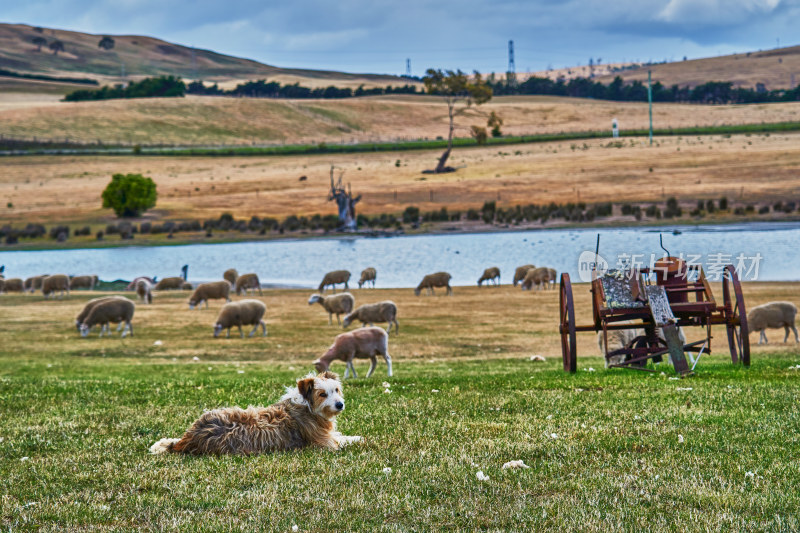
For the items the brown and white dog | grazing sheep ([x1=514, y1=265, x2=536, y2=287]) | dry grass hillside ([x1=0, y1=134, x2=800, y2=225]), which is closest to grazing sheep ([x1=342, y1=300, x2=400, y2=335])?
grazing sheep ([x1=514, y1=265, x2=536, y2=287])

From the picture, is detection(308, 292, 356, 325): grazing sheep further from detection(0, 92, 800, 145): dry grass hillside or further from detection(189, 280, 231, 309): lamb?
detection(0, 92, 800, 145): dry grass hillside

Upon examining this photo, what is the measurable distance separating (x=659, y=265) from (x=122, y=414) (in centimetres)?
905

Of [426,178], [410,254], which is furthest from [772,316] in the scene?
[426,178]

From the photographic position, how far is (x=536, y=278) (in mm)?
43281

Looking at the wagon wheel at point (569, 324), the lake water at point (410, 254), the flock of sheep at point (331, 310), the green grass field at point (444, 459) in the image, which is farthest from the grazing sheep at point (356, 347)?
the lake water at point (410, 254)

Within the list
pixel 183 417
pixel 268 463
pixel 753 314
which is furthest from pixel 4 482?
pixel 753 314

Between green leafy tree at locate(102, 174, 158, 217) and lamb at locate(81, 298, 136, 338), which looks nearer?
lamb at locate(81, 298, 136, 338)

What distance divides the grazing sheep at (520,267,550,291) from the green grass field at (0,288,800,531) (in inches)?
1075

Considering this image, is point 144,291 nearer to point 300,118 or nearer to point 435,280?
point 435,280

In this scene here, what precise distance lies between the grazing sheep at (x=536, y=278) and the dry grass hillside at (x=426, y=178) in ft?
126

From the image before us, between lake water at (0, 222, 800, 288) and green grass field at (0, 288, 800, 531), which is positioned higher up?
green grass field at (0, 288, 800, 531)

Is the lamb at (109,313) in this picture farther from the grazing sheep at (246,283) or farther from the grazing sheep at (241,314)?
the grazing sheep at (246,283)

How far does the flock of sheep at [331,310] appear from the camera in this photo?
746 inches

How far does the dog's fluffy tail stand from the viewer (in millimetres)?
8445
